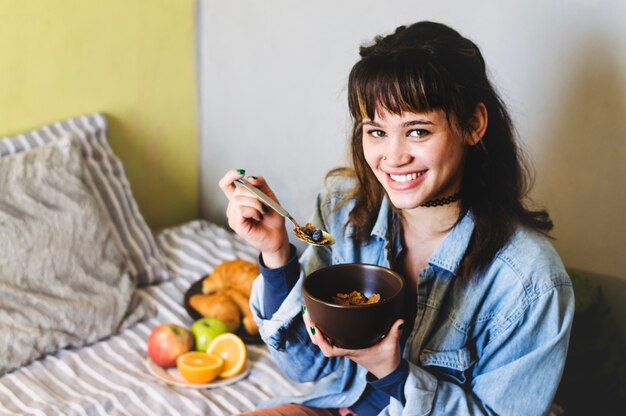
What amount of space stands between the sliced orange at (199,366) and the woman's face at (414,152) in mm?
671

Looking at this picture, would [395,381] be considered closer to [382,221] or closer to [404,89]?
[382,221]

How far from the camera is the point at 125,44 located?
218 cm

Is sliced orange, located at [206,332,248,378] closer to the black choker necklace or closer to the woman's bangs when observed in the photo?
the black choker necklace

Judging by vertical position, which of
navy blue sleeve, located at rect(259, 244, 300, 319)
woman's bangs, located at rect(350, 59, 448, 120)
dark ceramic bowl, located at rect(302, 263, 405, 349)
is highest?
woman's bangs, located at rect(350, 59, 448, 120)

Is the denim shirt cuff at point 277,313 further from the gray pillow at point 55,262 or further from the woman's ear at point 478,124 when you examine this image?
the gray pillow at point 55,262

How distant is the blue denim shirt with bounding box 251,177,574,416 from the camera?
3.96 feet

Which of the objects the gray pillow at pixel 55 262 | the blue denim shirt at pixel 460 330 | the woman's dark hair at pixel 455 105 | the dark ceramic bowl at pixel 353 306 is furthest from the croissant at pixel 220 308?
the dark ceramic bowl at pixel 353 306

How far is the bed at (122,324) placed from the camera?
1.59 m

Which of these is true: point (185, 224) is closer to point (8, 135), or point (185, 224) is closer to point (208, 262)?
point (208, 262)

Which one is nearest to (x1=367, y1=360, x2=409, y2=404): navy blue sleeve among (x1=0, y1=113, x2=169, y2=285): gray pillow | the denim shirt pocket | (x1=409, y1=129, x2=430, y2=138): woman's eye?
the denim shirt pocket

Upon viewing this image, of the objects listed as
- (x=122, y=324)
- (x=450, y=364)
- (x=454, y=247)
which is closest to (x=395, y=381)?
(x=450, y=364)

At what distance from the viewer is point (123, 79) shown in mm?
2201

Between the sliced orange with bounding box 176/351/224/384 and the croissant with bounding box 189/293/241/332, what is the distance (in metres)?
0.12

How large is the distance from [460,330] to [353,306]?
1.05ft
